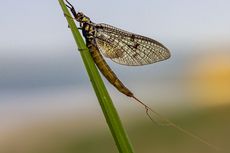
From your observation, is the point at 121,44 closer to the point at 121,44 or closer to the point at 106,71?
the point at 121,44

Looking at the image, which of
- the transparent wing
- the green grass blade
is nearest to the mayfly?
the transparent wing

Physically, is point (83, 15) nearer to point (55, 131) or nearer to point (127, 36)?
point (127, 36)

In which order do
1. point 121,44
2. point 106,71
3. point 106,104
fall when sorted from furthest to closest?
1. point 121,44
2. point 106,71
3. point 106,104

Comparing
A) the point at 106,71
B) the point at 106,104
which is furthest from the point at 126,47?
the point at 106,104

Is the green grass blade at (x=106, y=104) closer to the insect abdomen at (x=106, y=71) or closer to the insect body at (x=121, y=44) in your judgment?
the insect abdomen at (x=106, y=71)

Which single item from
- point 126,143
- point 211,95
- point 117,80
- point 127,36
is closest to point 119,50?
point 127,36
